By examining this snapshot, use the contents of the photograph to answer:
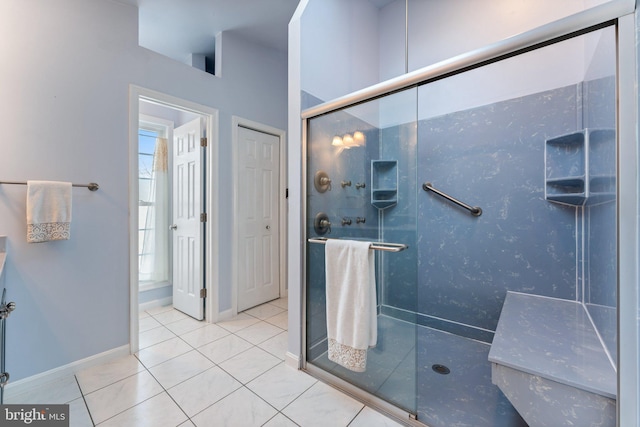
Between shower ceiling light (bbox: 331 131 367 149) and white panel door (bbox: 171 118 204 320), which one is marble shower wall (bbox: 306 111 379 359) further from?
white panel door (bbox: 171 118 204 320)

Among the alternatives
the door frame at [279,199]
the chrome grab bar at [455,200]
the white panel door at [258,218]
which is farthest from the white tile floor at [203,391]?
the chrome grab bar at [455,200]

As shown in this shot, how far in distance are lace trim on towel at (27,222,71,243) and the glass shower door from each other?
5.06 feet

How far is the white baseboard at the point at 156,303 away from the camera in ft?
9.19

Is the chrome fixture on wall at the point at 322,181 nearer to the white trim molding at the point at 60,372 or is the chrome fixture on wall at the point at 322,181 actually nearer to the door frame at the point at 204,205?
the door frame at the point at 204,205

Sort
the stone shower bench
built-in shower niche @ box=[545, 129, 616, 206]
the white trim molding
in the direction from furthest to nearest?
the white trim molding < built-in shower niche @ box=[545, 129, 616, 206] < the stone shower bench

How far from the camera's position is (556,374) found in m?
0.87

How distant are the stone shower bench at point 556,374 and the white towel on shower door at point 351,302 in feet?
1.89

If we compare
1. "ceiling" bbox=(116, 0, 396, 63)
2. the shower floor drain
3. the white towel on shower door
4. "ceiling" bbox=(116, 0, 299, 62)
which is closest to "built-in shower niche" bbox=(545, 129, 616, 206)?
the white towel on shower door

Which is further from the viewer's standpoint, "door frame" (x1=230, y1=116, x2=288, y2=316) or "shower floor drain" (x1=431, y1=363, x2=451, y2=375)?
"door frame" (x1=230, y1=116, x2=288, y2=316)

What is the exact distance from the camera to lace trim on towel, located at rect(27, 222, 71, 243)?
60.1 inches

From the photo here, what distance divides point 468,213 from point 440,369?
1.16 meters

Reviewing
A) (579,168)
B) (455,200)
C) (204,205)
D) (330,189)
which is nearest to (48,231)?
(204,205)

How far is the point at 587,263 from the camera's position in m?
1.61

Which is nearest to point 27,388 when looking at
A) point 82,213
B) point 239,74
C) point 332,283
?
point 82,213
